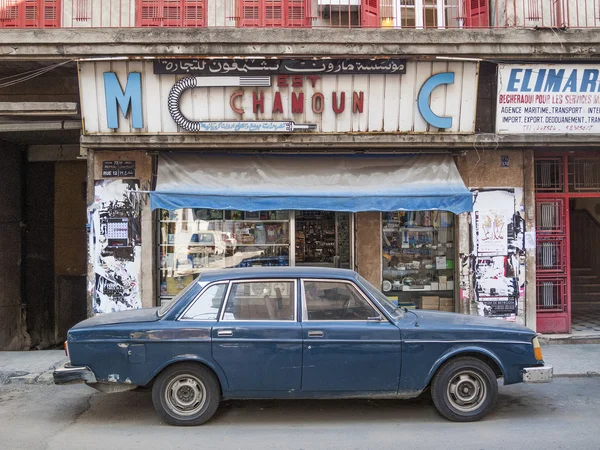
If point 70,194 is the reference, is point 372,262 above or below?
below

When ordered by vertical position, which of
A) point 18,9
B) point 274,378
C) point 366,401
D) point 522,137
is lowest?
point 366,401

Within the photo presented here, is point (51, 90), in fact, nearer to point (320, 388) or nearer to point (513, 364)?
point (320, 388)

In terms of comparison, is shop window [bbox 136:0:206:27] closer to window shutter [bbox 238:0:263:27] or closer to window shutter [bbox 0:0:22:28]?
window shutter [bbox 238:0:263:27]

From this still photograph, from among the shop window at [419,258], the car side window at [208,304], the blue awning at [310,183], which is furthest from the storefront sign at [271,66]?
the car side window at [208,304]

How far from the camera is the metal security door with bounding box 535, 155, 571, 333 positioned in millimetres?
10484

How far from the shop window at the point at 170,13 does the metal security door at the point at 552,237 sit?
643cm

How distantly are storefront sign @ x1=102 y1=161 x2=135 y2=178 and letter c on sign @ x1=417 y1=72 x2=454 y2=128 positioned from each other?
16.0 feet

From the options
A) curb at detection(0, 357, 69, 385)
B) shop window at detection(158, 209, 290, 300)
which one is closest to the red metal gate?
shop window at detection(158, 209, 290, 300)

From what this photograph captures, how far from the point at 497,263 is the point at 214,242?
4873 mm

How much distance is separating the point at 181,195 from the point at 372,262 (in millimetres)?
3492

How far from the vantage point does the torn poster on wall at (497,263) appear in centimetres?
1002

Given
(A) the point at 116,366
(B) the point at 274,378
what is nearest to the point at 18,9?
(A) the point at 116,366

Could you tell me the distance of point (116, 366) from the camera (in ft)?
19.2

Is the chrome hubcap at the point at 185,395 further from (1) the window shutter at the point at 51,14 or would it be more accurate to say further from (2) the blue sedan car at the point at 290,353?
(1) the window shutter at the point at 51,14
